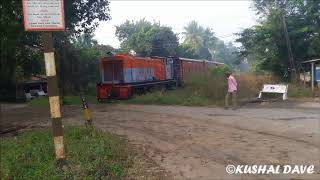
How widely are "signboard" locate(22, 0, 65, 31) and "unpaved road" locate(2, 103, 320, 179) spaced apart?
10.9 ft

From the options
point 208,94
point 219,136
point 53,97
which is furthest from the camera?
point 208,94

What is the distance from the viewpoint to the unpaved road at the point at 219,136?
801cm

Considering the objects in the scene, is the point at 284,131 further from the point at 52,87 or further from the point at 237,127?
the point at 52,87

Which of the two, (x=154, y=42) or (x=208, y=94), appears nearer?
(x=208, y=94)

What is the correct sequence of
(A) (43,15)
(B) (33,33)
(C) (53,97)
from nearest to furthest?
(A) (43,15) < (C) (53,97) < (B) (33,33)

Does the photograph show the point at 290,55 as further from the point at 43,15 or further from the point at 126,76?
the point at 43,15

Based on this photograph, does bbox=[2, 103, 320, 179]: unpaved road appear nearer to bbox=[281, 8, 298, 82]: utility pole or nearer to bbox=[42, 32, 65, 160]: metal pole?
bbox=[42, 32, 65, 160]: metal pole

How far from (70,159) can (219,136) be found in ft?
14.5

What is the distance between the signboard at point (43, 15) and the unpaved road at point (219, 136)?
3.32 meters

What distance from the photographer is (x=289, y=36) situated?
29312 millimetres

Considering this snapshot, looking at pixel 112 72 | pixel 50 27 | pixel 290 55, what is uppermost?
pixel 50 27

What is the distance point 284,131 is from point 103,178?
6229mm

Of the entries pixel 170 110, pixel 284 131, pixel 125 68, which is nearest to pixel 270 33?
pixel 125 68

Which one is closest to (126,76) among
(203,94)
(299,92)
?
(203,94)
